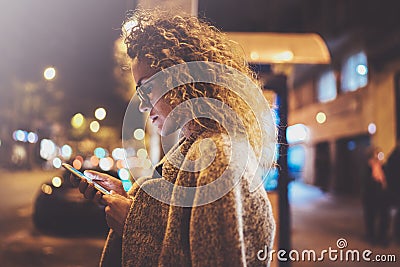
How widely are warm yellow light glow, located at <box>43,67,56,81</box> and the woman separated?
38.9ft

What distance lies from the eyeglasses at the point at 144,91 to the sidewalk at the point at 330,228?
6.64m

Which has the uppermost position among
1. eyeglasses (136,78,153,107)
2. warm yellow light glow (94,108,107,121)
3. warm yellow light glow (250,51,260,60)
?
warm yellow light glow (94,108,107,121)

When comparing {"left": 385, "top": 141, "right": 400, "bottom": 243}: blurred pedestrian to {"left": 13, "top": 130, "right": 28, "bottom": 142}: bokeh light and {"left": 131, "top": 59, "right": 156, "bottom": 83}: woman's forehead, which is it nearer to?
{"left": 131, "top": 59, "right": 156, "bottom": 83}: woman's forehead

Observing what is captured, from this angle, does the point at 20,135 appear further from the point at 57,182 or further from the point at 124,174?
the point at 57,182

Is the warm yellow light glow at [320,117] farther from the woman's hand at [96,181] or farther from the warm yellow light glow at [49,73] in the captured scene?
the woman's hand at [96,181]

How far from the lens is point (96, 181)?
205cm

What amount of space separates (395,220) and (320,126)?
637 inches

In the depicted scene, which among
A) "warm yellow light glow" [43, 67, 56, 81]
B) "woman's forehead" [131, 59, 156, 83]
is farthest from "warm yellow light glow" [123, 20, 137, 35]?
"warm yellow light glow" [43, 67, 56, 81]

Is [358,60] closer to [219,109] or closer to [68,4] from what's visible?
[68,4]

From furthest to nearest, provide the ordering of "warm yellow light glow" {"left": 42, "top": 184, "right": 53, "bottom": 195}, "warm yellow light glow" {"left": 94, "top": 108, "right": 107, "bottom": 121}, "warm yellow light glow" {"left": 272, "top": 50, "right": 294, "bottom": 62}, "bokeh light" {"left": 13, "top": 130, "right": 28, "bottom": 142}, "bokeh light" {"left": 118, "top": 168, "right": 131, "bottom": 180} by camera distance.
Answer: "bokeh light" {"left": 13, "top": 130, "right": 28, "bottom": 142} < "warm yellow light glow" {"left": 94, "top": 108, "right": 107, "bottom": 121} < "bokeh light" {"left": 118, "top": 168, "right": 131, "bottom": 180} < "warm yellow light glow" {"left": 42, "top": 184, "right": 53, "bottom": 195} < "warm yellow light glow" {"left": 272, "top": 50, "right": 294, "bottom": 62}

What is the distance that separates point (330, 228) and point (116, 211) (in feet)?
37.9

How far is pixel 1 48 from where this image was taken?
11.1m

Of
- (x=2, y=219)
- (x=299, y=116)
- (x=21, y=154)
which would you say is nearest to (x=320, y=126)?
(x=299, y=116)

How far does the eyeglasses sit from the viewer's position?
1.84 metres
